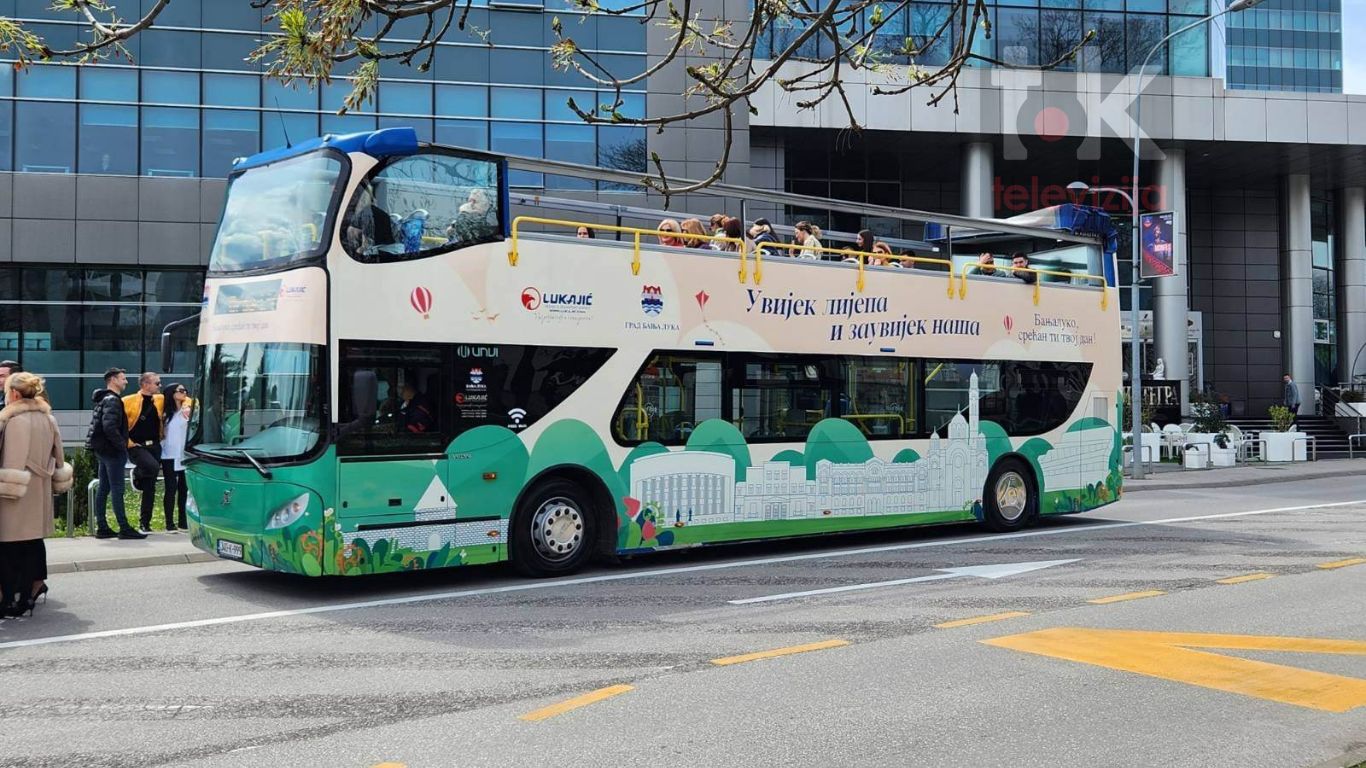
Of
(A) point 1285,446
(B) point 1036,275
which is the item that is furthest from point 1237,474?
(B) point 1036,275

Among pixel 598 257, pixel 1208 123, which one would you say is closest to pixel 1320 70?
pixel 1208 123

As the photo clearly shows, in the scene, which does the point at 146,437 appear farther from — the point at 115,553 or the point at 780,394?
the point at 780,394

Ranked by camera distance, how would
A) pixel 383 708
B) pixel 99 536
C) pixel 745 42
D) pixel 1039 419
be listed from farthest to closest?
pixel 1039 419 → pixel 99 536 → pixel 383 708 → pixel 745 42

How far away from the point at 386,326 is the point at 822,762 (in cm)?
594

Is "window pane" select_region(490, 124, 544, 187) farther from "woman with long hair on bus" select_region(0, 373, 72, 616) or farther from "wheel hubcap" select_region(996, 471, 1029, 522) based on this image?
"woman with long hair on bus" select_region(0, 373, 72, 616)

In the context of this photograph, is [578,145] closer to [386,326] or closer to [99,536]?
[99,536]

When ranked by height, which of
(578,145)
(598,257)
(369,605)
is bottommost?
(369,605)

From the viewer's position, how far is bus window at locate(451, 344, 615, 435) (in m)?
10.6

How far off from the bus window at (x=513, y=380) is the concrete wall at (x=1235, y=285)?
41.0 meters

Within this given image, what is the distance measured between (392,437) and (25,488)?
8.80 feet

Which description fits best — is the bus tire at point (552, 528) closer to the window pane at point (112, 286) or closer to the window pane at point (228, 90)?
the window pane at point (228, 90)

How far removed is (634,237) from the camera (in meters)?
12.0

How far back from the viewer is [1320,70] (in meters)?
74.4

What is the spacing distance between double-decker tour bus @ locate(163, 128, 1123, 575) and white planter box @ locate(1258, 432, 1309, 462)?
2181cm
